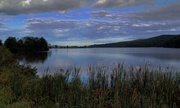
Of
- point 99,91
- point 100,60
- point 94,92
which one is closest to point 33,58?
point 100,60

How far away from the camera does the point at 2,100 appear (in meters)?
7.47

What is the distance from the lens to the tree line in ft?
353

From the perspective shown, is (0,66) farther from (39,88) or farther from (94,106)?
(94,106)

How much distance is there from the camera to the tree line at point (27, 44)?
107500mm

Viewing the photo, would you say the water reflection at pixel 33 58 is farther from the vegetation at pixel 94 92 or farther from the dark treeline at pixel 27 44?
the dark treeline at pixel 27 44

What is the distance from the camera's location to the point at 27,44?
122 meters

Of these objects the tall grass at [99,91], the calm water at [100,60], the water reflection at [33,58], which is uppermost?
the tall grass at [99,91]

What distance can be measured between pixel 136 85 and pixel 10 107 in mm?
5126

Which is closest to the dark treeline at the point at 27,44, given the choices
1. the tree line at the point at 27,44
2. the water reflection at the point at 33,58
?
the tree line at the point at 27,44

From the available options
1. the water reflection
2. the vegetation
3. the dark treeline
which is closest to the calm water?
the water reflection

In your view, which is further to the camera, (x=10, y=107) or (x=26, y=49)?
(x=26, y=49)

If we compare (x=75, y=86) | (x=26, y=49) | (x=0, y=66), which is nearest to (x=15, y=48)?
(x=26, y=49)

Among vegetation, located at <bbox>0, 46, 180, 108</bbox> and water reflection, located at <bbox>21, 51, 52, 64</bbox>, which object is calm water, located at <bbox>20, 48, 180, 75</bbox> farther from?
vegetation, located at <bbox>0, 46, 180, 108</bbox>

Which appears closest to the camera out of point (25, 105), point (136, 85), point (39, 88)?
point (25, 105)
